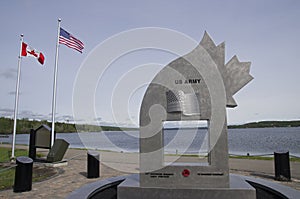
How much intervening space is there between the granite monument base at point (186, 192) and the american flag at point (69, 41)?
1142 centimetres

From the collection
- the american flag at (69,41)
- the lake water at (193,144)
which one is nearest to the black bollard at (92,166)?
the lake water at (193,144)

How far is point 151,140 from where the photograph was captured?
224 inches

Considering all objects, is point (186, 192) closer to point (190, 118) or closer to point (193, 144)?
point (190, 118)

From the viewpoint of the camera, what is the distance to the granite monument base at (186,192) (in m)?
5.02

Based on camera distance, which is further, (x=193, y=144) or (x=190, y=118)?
(x=193, y=144)

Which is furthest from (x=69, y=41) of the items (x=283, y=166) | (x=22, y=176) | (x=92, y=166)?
(x=283, y=166)

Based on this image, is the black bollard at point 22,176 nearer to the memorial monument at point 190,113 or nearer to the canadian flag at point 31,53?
the memorial monument at point 190,113

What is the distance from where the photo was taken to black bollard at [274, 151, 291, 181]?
8.54 metres

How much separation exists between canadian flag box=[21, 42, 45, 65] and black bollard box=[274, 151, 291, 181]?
14578 mm

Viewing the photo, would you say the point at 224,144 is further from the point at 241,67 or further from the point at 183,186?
the point at 241,67

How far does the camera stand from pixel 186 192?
5.27m

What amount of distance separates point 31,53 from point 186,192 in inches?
548

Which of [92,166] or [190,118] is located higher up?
[190,118]

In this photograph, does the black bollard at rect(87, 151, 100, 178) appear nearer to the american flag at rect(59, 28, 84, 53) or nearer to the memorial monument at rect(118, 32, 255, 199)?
the memorial monument at rect(118, 32, 255, 199)
